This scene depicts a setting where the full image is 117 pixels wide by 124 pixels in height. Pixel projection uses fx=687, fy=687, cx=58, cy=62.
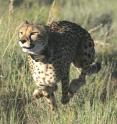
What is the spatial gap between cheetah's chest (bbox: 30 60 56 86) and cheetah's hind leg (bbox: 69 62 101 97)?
48 centimetres

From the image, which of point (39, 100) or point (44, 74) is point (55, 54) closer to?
point (44, 74)

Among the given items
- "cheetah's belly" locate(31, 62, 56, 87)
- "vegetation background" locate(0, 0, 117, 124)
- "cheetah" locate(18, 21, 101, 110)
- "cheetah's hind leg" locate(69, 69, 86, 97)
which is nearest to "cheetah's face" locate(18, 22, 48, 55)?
"cheetah" locate(18, 21, 101, 110)

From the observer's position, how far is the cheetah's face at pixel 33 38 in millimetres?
5764

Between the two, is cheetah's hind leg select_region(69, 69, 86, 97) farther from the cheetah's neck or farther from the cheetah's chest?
the cheetah's neck

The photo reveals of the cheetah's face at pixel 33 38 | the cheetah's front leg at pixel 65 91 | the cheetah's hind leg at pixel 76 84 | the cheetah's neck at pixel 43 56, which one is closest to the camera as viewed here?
the cheetah's face at pixel 33 38

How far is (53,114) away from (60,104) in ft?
1.78

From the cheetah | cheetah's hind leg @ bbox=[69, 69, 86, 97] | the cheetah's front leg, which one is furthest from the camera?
cheetah's hind leg @ bbox=[69, 69, 86, 97]

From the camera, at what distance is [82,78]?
23.2ft

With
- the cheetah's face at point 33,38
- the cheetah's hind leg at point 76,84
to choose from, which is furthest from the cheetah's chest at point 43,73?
the cheetah's hind leg at point 76,84

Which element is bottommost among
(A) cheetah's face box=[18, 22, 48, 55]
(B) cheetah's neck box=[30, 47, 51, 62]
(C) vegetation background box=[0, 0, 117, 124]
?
(C) vegetation background box=[0, 0, 117, 124]

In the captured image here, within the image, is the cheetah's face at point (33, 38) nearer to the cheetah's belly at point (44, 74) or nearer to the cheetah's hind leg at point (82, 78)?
the cheetah's belly at point (44, 74)

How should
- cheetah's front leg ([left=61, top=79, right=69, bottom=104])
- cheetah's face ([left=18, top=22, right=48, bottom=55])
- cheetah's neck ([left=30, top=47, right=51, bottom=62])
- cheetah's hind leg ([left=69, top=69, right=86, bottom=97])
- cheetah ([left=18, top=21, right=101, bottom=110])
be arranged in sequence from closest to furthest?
cheetah's face ([left=18, top=22, right=48, bottom=55])
cheetah ([left=18, top=21, right=101, bottom=110])
cheetah's neck ([left=30, top=47, right=51, bottom=62])
cheetah's front leg ([left=61, top=79, right=69, bottom=104])
cheetah's hind leg ([left=69, top=69, right=86, bottom=97])

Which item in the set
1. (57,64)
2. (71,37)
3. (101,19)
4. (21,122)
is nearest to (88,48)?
(71,37)

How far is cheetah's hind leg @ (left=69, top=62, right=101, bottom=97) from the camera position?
680cm
